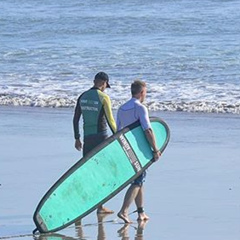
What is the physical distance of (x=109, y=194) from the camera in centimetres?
987

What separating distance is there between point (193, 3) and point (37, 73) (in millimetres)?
16637

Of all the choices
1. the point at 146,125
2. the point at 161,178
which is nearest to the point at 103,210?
the point at 146,125

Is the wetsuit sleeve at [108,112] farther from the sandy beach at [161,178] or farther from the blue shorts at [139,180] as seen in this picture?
the sandy beach at [161,178]

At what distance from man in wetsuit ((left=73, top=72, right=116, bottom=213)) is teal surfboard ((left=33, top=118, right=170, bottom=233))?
0.31m

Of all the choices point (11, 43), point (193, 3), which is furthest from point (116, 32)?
point (193, 3)

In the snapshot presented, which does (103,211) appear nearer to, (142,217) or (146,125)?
(142,217)

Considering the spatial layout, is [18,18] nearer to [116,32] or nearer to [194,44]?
[116,32]

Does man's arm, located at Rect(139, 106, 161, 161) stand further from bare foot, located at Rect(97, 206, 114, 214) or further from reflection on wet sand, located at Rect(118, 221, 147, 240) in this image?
bare foot, located at Rect(97, 206, 114, 214)

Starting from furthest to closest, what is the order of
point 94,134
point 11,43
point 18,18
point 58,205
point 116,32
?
point 18,18 < point 116,32 < point 11,43 < point 94,134 < point 58,205

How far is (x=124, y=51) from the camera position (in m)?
27.1

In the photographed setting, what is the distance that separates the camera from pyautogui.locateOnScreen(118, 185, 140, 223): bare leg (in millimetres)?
9930

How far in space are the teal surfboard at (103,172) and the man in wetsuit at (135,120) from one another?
0.09 metres

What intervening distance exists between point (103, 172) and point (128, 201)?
373 mm

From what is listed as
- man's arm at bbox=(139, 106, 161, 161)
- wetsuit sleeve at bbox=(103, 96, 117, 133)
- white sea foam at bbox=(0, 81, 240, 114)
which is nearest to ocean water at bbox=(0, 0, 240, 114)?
white sea foam at bbox=(0, 81, 240, 114)
